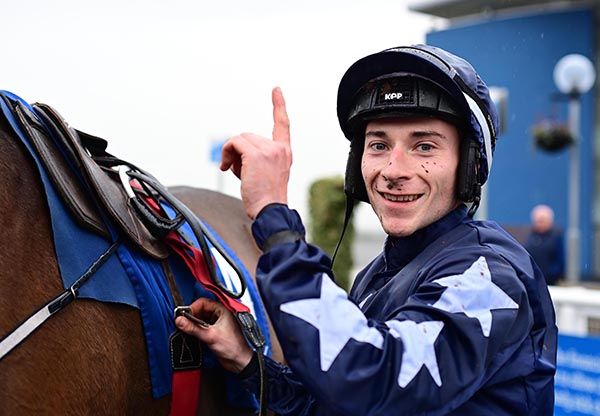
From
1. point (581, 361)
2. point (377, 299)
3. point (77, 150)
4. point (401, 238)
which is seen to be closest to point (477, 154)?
point (401, 238)

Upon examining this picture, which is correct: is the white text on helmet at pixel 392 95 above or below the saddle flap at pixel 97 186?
above

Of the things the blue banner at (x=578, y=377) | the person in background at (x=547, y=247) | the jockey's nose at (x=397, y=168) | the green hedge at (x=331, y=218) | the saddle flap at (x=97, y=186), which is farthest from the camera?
the green hedge at (x=331, y=218)

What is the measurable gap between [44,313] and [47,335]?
54 mm

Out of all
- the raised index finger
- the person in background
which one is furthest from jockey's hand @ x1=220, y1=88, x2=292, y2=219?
the person in background

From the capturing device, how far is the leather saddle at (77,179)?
207cm

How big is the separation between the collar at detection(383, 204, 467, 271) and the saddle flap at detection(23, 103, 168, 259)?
0.70 m

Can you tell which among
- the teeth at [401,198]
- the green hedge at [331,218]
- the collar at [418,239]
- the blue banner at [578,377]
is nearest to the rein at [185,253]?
the collar at [418,239]

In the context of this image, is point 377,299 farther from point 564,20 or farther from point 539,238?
point 564,20

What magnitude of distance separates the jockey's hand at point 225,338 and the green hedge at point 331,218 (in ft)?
27.3

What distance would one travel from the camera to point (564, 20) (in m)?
16.4

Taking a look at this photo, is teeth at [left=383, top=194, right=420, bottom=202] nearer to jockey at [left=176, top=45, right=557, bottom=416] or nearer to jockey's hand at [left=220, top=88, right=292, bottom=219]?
jockey at [left=176, top=45, right=557, bottom=416]

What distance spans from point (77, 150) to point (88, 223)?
0.72 feet

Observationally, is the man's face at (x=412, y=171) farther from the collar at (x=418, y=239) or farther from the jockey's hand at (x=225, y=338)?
the jockey's hand at (x=225, y=338)

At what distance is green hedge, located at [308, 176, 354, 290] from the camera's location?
10.6m
